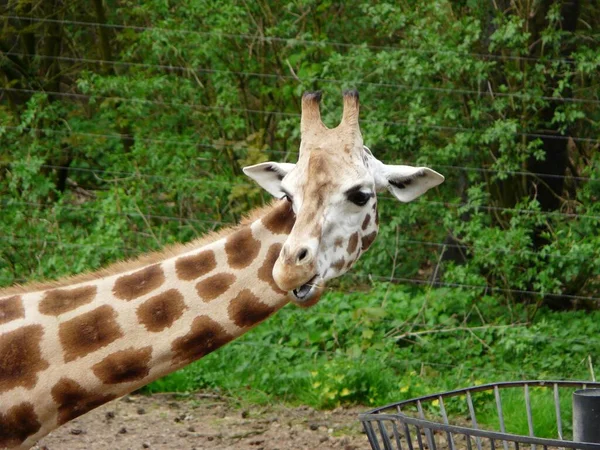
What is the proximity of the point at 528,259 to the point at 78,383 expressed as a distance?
3.72m

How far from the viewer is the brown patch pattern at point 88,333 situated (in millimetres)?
3461

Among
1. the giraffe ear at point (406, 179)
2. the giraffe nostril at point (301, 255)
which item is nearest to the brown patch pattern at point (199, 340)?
the giraffe nostril at point (301, 255)

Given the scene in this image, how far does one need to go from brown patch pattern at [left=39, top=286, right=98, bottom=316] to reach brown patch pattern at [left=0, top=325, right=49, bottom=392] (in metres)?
0.08

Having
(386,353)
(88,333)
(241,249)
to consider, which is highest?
(241,249)

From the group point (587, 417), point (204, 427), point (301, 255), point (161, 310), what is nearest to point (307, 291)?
point (301, 255)

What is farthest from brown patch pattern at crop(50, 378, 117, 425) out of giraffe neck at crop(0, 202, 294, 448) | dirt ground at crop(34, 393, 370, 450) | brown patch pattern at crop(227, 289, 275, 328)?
dirt ground at crop(34, 393, 370, 450)

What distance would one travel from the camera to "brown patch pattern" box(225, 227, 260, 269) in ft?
12.1

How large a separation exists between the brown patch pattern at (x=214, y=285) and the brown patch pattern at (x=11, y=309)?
0.61 metres

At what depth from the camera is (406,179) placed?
12.9 feet

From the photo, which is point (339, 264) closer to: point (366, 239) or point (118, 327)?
point (366, 239)

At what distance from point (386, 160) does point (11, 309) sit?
3.88 meters

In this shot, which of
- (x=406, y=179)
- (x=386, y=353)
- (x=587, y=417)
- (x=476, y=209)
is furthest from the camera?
(x=476, y=209)

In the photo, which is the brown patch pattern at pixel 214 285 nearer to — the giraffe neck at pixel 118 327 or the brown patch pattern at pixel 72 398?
the giraffe neck at pixel 118 327

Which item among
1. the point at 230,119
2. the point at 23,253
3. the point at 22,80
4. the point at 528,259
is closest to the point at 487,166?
the point at 528,259
